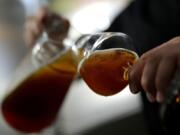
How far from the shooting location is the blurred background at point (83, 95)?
1396mm

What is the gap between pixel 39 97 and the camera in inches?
26.8

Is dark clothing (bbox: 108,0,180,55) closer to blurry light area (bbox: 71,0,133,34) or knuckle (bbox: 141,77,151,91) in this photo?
knuckle (bbox: 141,77,151,91)

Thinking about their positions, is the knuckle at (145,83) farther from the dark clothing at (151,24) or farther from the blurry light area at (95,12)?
the blurry light area at (95,12)

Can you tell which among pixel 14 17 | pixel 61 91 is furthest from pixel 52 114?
pixel 14 17

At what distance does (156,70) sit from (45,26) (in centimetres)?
44

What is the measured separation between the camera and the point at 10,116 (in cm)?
69

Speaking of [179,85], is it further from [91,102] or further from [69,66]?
[91,102]

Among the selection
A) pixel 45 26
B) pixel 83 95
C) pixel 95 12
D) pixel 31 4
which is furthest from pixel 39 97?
pixel 95 12

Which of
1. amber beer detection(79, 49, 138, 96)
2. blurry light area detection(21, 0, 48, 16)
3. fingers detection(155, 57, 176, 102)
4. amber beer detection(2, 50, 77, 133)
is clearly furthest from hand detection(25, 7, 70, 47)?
blurry light area detection(21, 0, 48, 16)

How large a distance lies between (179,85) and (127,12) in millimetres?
622

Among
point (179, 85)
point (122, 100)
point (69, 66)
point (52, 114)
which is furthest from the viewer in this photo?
point (122, 100)

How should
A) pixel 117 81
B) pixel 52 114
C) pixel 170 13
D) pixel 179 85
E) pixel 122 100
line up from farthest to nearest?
pixel 122 100, pixel 170 13, pixel 52 114, pixel 117 81, pixel 179 85

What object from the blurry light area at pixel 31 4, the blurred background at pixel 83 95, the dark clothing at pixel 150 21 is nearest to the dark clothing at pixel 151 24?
the dark clothing at pixel 150 21

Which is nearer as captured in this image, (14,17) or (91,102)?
(91,102)
